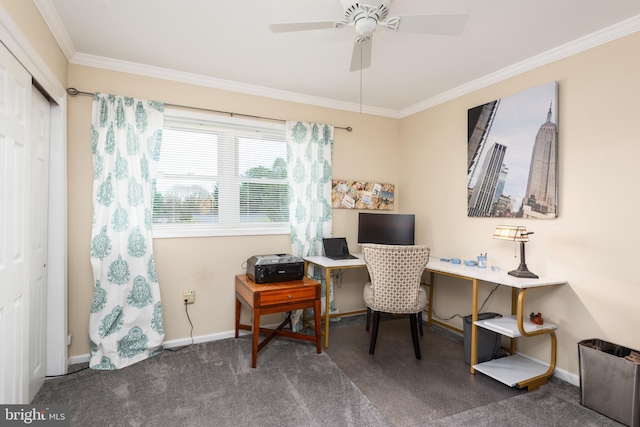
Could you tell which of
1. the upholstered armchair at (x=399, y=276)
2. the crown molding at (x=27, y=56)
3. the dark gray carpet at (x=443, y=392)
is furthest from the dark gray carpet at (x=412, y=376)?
the crown molding at (x=27, y=56)

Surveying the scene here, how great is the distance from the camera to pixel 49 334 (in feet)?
7.77

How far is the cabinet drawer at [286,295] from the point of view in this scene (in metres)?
2.60

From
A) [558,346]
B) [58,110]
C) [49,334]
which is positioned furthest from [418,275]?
[58,110]

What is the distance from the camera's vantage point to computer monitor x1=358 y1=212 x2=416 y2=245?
341 centimetres

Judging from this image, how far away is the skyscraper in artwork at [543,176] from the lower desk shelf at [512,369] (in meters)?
1.17

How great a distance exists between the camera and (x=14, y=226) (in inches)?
66.0

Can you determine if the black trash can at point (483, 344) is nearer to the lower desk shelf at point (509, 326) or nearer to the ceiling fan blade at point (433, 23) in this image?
the lower desk shelf at point (509, 326)

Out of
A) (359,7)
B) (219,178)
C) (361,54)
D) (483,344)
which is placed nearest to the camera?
(359,7)

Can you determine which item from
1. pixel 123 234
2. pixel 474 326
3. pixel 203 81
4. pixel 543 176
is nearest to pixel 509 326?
pixel 474 326

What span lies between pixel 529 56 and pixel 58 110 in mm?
3688

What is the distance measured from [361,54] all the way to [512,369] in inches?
99.9

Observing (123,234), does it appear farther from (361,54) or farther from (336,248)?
(361,54)

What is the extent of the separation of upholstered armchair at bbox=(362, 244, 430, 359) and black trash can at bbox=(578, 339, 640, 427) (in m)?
1.09

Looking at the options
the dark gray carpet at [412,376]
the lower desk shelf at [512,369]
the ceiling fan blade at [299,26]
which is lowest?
the dark gray carpet at [412,376]
